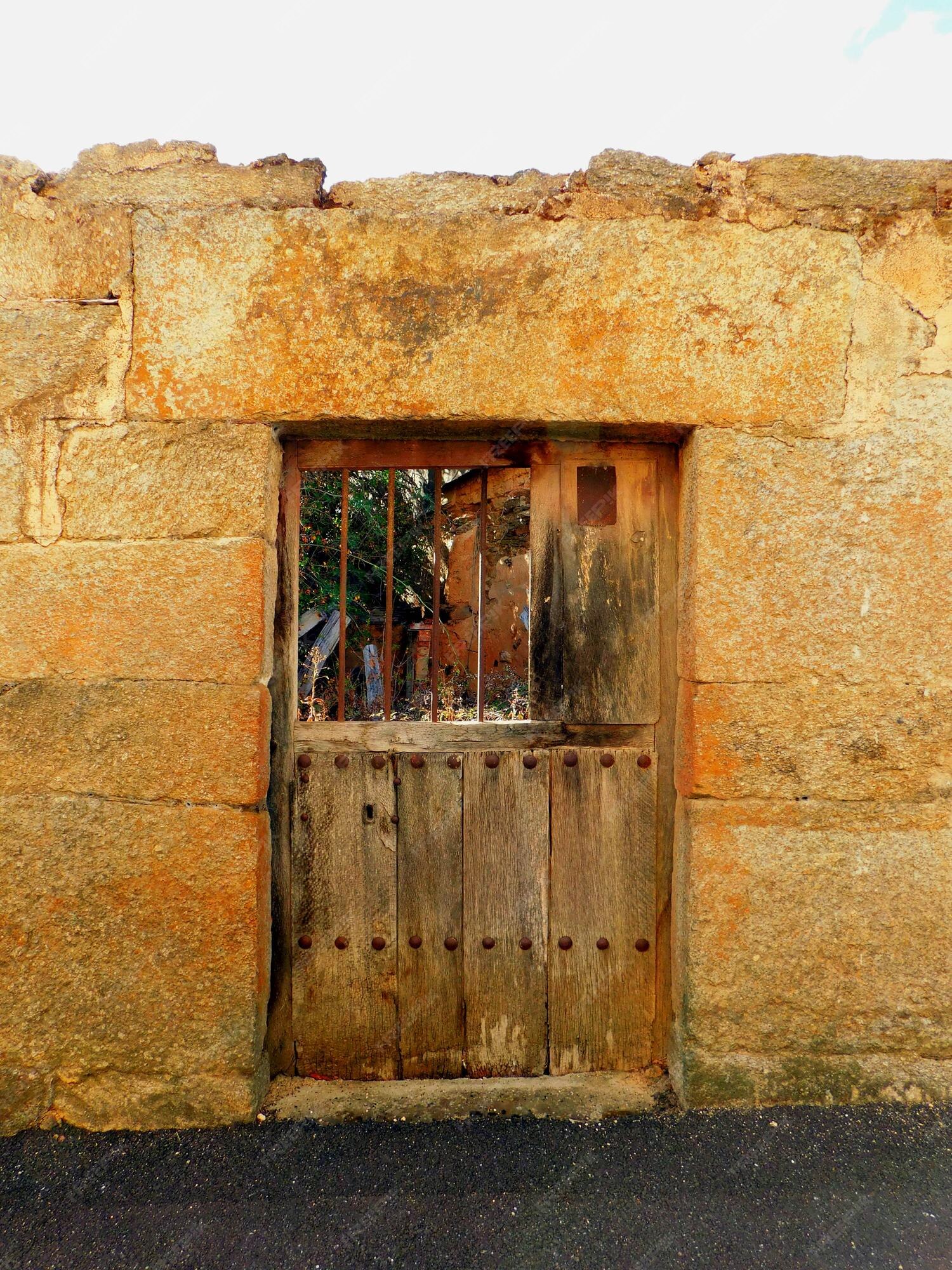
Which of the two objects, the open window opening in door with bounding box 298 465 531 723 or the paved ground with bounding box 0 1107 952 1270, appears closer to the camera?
the paved ground with bounding box 0 1107 952 1270

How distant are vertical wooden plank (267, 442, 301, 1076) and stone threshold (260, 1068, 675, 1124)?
142mm

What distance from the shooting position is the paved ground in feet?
5.02

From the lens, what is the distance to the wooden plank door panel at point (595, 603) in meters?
2.08

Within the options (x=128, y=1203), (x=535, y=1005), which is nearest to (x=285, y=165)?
(x=535, y=1005)

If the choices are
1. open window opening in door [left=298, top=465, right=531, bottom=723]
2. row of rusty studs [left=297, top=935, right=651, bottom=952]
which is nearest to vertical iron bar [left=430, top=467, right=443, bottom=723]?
row of rusty studs [left=297, top=935, right=651, bottom=952]

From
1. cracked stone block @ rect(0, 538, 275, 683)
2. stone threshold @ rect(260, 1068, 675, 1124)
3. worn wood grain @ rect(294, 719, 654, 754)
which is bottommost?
stone threshold @ rect(260, 1068, 675, 1124)

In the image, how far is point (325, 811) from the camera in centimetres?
209

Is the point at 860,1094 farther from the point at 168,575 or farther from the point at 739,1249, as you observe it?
the point at 168,575

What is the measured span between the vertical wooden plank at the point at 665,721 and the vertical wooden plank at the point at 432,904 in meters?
0.55

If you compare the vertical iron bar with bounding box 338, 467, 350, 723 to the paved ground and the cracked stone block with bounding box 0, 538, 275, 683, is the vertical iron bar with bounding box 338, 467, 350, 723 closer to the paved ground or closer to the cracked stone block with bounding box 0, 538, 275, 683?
the cracked stone block with bounding box 0, 538, 275, 683

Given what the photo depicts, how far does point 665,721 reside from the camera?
2.09 metres

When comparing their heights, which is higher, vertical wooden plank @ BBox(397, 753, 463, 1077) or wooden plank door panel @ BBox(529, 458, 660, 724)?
wooden plank door panel @ BBox(529, 458, 660, 724)

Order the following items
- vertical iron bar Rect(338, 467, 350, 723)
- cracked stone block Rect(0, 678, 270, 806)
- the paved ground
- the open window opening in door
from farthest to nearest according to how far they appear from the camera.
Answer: the open window opening in door < vertical iron bar Rect(338, 467, 350, 723) < cracked stone block Rect(0, 678, 270, 806) < the paved ground

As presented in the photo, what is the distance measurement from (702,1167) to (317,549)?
5.91 meters
